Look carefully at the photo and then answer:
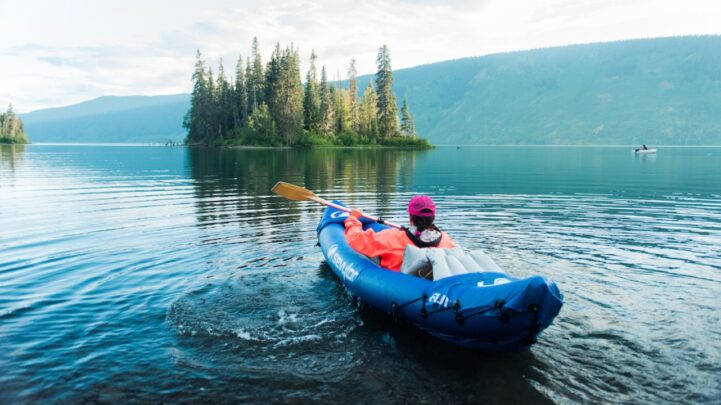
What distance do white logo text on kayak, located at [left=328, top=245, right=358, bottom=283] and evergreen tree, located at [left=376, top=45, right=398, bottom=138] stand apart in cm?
8204

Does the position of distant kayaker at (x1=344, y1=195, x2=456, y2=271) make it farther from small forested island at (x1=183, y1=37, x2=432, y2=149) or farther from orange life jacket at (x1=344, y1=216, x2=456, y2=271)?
small forested island at (x1=183, y1=37, x2=432, y2=149)

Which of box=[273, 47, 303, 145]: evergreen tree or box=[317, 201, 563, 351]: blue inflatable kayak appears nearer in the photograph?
box=[317, 201, 563, 351]: blue inflatable kayak

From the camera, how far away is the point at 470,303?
18.8 feet

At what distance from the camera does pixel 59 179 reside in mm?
27625

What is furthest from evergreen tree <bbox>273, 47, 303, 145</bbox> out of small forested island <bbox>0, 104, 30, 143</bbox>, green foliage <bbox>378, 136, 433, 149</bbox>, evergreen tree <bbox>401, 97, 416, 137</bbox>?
small forested island <bbox>0, 104, 30, 143</bbox>

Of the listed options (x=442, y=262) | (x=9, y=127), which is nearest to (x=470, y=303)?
(x=442, y=262)

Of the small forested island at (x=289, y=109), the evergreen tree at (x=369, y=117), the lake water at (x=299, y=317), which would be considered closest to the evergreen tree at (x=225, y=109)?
the small forested island at (x=289, y=109)

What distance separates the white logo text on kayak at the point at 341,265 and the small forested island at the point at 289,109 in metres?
72.4

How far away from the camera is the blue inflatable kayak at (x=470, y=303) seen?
520 centimetres

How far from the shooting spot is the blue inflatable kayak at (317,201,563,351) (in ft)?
17.0

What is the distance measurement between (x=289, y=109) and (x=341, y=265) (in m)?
73.5

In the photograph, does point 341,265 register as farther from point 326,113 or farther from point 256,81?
point 256,81

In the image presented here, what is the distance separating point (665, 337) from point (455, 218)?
9479 millimetres

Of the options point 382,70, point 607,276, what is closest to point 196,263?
→ point 607,276
